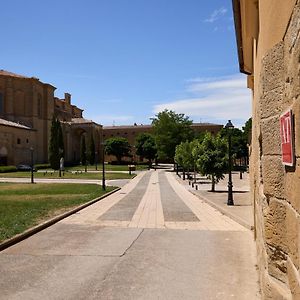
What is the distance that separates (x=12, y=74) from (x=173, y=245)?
3344 inches

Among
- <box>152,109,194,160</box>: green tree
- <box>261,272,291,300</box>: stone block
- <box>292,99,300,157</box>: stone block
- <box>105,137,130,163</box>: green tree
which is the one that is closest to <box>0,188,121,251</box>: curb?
<box>261,272,291,300</box>: stone block

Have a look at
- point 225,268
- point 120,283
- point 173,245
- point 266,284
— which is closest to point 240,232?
point 173,245

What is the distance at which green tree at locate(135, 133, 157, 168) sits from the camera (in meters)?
96.2

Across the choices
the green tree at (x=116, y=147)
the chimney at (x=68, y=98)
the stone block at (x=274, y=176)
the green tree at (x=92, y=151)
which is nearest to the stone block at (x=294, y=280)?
the stone block at (x=274, y=176)

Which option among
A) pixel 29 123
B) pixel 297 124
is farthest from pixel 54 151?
pixel 297 124

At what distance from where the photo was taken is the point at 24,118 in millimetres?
84875

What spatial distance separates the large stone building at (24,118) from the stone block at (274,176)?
71.0 meters

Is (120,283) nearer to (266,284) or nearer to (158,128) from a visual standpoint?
(266,284)

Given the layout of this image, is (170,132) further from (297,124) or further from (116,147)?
(297,124)

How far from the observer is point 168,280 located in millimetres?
6715

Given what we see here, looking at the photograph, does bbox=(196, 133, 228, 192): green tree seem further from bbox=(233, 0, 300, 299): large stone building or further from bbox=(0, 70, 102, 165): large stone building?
bbox=(0, 70, 102, 165): large stone building

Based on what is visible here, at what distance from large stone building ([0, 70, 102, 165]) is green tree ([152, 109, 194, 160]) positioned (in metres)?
25.2

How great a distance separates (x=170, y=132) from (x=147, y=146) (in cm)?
1418

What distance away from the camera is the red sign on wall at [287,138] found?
2.62 m
